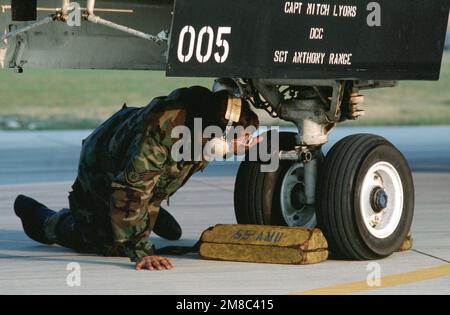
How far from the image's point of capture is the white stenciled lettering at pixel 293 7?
10.3 metres

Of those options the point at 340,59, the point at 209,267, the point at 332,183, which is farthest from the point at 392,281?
the point at 340,59

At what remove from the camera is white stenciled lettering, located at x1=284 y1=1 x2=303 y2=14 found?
10316 millimetres

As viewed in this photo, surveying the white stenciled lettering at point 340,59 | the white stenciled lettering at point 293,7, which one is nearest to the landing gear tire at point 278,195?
the white stenciled lettering at point 340,59

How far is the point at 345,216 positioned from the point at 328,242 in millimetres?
288

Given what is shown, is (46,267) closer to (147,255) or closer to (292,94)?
(147,255)

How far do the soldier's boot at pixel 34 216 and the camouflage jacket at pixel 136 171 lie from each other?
0.86m

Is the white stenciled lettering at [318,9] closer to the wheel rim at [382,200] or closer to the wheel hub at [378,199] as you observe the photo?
the wheel rim at [382,200]

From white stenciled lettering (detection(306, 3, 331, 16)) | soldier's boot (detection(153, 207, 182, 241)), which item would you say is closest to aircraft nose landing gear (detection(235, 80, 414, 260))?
white stenciled lettering (detection(306, 3, 331, 16))

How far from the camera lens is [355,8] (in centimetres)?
1068

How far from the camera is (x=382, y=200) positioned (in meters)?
11.1

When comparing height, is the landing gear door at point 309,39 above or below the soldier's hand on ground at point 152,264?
above
